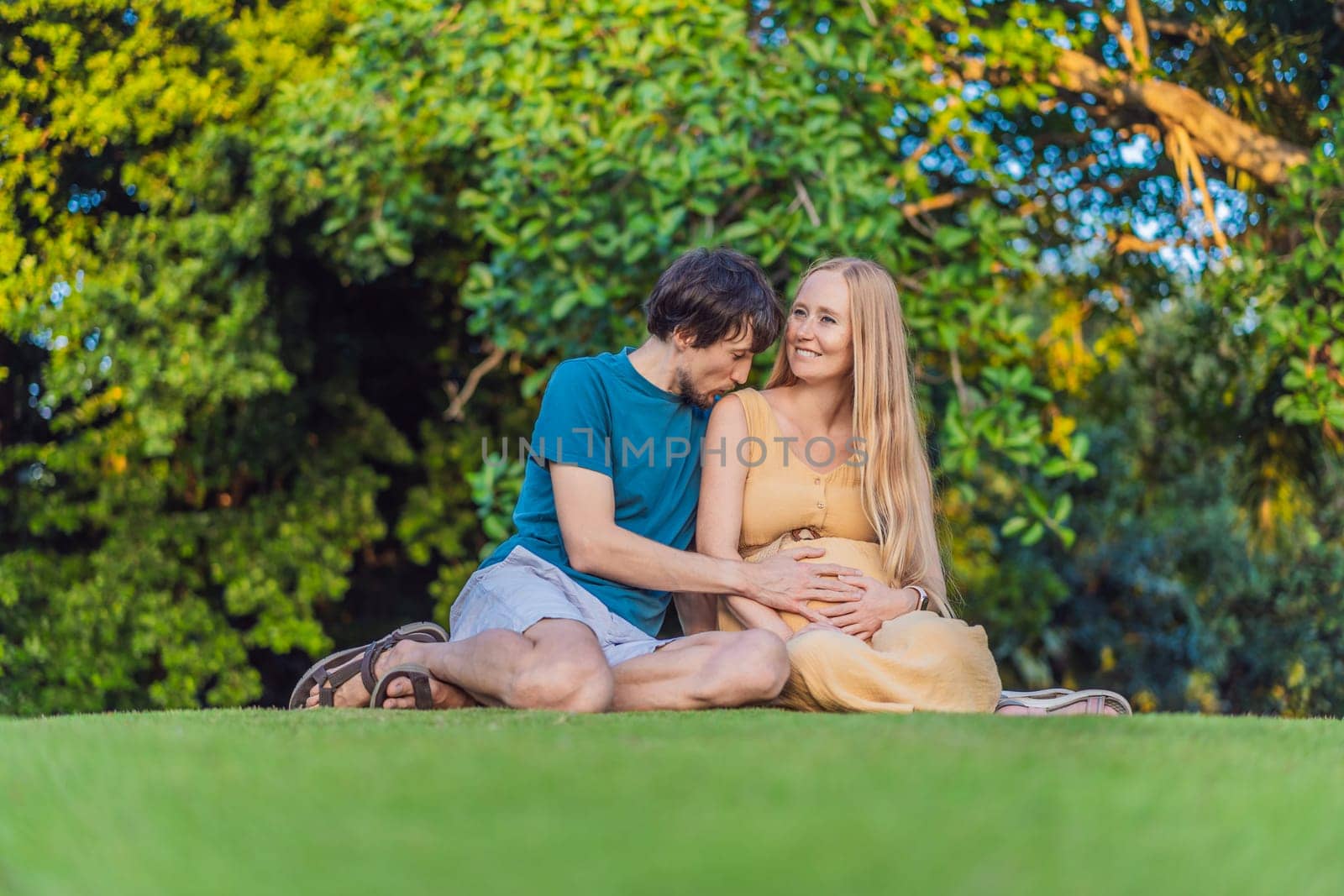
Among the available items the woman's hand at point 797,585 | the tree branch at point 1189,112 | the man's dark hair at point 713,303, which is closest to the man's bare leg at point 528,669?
the woman's hand at point 797,585

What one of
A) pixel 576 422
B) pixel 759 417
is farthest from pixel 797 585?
pixel 576 422

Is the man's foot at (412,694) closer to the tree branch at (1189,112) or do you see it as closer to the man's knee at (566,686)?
the man's knee at (566,686)

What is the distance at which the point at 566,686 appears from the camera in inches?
132

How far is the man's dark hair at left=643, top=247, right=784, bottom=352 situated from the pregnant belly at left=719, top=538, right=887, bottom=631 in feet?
2.01

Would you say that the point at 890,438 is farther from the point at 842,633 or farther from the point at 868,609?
the point at 842,633

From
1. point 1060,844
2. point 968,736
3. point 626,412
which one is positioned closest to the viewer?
point 1060,844

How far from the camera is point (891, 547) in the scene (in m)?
3.97

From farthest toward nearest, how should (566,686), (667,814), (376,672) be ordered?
(376,672) < (566,686) < (667,814)

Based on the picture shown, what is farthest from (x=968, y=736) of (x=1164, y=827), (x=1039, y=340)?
(x=1039, y=340)

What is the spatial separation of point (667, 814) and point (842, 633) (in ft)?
6.06

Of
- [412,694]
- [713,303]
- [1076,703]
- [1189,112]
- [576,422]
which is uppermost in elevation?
[1189,112]

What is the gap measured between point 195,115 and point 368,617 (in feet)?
11.1

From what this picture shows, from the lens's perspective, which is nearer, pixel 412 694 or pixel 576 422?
pixel 412 694

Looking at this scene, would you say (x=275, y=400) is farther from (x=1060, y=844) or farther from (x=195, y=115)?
(x=1060, y=844)
